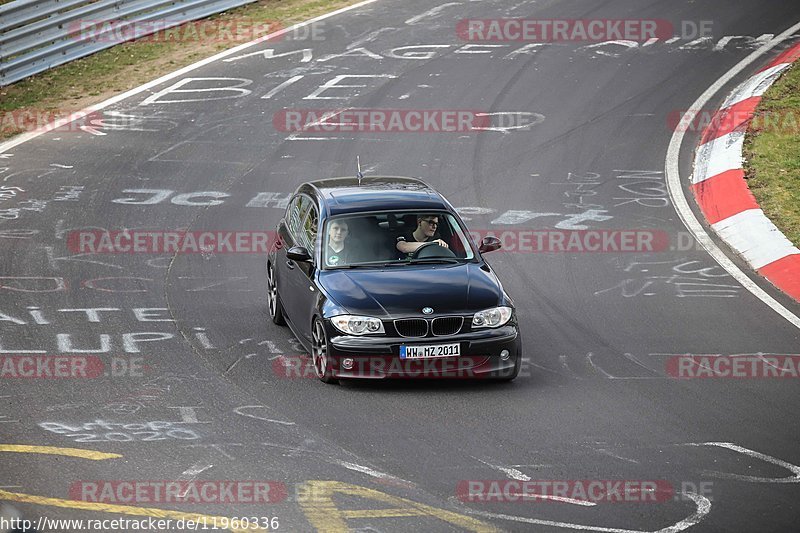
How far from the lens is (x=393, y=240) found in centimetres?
1184

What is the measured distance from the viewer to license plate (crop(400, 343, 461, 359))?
414 inches

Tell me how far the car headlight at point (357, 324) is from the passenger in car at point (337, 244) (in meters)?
1.01

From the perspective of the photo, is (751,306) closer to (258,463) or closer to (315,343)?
(315,343)

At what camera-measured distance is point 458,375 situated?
10695 millimetres

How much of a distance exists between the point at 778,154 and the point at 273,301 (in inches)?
353

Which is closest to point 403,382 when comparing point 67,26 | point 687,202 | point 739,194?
point 687,202

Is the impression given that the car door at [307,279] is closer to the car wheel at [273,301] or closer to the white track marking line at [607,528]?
the car wheel at [273,301]

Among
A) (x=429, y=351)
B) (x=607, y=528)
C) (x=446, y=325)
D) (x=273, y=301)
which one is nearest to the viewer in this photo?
(x=607, y=528)

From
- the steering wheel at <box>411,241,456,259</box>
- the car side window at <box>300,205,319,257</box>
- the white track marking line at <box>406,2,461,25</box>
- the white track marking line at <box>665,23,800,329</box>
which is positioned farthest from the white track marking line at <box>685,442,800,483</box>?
the white track marking line at <box>406,2,461,25</box>

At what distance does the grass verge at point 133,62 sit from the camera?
2180 centimetres

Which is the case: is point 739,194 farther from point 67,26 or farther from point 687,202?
point 67,26

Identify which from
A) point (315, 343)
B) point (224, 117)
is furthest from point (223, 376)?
point (224, 117)

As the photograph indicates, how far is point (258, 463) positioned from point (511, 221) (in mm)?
8233

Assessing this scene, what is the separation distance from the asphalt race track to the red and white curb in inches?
17.6
